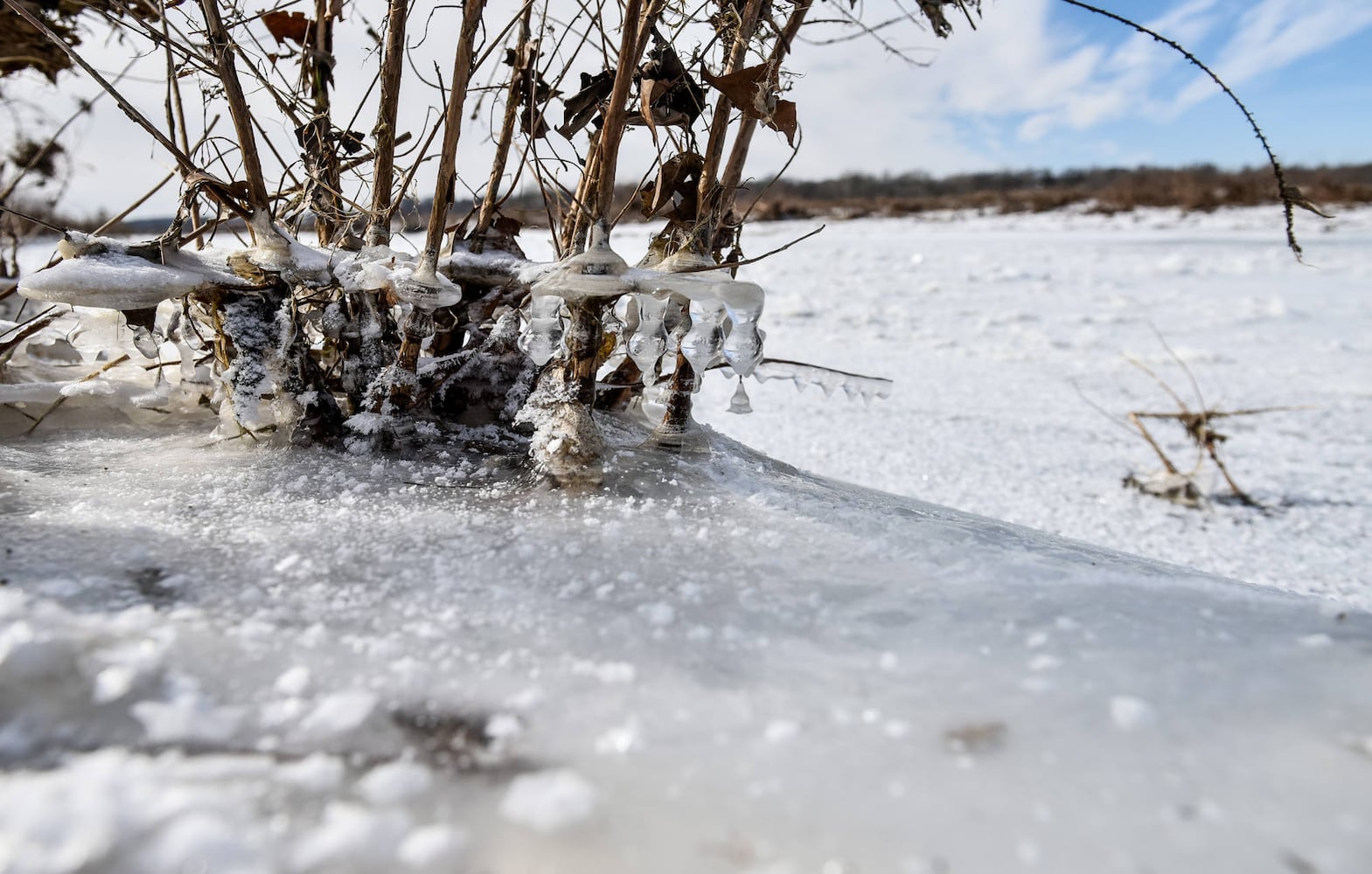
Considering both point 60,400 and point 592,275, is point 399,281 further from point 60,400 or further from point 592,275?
point 60,400

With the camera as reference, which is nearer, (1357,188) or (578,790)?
(578,790)

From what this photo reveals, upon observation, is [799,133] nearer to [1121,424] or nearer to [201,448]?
[201,448]

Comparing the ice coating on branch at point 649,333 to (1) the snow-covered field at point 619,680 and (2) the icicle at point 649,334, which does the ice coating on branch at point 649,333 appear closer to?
(2) the icicle at point 649,334

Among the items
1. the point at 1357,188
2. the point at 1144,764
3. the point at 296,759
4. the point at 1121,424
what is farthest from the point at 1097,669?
the point at 1357,188

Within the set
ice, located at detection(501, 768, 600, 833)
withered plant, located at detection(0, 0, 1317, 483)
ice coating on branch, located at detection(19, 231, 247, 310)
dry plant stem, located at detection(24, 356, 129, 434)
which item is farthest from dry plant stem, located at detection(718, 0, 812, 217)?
dry plant stem, located at detection(24, 356, 129, 434)

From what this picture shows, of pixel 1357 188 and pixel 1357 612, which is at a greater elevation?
pixel 1357 188

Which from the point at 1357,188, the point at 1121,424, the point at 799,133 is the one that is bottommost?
the point at 1121,424

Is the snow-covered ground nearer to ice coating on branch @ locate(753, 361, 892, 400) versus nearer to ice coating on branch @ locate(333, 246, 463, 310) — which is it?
ice coating on branch @ locate(753, 361, 892, 400)

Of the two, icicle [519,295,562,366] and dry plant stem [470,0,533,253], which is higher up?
dry plant stem [470,0,533,253]

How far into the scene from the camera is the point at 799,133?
2.65 ft

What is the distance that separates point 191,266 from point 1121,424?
208cm

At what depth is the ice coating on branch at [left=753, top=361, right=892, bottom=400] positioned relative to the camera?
0.95 metres

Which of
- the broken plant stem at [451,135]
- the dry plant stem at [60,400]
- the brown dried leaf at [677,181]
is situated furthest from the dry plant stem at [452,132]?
the dry plant stem at [60,400]

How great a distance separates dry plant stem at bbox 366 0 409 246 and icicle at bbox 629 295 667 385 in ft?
0.97
